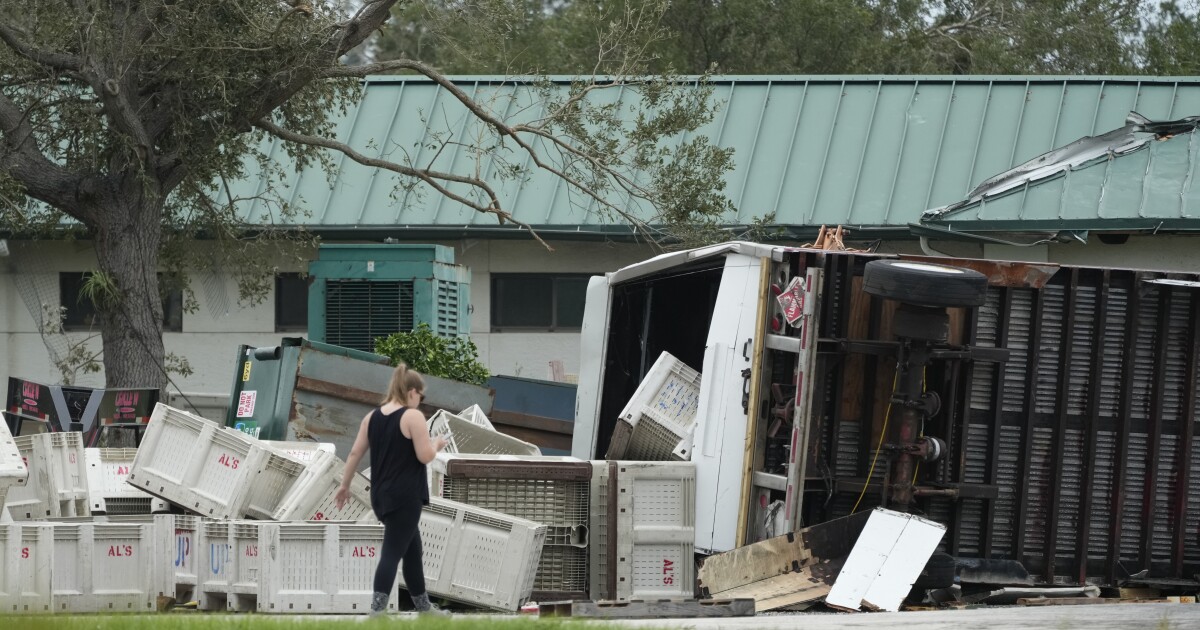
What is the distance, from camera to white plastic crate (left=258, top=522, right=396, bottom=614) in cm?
881

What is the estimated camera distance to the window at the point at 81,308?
19234 millimetres

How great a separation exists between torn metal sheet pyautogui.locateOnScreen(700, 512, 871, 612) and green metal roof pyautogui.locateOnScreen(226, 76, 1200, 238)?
29.5 ft

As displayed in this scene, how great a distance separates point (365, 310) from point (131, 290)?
2571 millimetres

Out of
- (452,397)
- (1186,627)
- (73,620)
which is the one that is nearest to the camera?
(73,620)

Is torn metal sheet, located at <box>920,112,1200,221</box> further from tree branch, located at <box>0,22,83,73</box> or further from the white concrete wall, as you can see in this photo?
tree branch, located at <box>0,22,83,73</box>

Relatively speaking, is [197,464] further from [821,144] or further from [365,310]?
[821,144]

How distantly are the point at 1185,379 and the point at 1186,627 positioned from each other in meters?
2.77

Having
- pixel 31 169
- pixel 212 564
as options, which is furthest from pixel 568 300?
pixel 212 564

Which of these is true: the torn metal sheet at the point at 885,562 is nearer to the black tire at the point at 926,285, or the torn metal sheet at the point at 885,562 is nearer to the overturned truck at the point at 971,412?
the overturned truck at the point at 971,412

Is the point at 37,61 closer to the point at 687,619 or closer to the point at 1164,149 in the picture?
the point at 687,619

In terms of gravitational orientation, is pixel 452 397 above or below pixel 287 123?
below

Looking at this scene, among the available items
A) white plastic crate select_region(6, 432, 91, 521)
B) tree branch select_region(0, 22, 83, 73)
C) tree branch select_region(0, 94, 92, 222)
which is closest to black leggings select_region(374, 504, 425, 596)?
white plastic crate select_region(6, 432, 91, 521)

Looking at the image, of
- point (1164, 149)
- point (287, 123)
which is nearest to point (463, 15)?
point (287, 123)

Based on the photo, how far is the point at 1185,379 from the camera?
10070 mm
